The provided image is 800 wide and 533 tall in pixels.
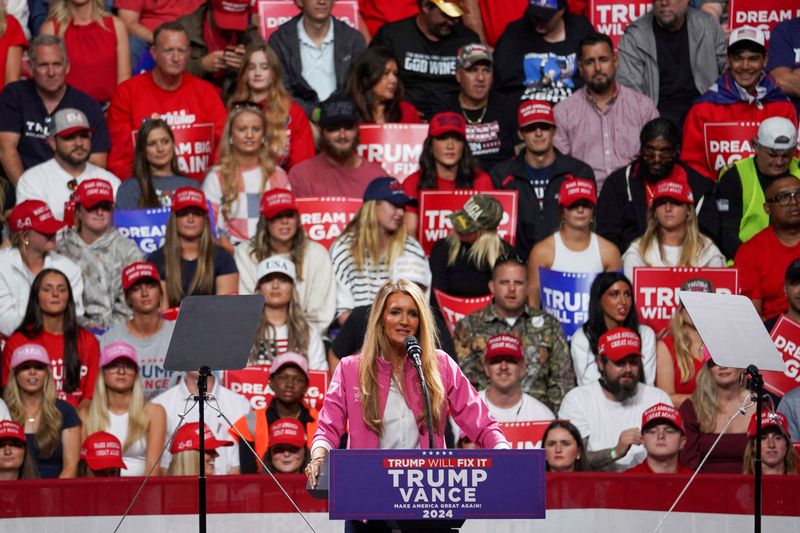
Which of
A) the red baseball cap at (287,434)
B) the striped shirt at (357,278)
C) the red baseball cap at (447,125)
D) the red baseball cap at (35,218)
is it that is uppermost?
the red baseball cap at (447,125)

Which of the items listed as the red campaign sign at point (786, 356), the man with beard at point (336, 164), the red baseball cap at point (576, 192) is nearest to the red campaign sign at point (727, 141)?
the red baseball cap at point (576, 192)

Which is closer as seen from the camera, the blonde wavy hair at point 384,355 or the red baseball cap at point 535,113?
the blonde wavy hair at point 384,355

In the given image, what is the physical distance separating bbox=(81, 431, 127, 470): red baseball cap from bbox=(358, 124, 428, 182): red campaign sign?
3.73m

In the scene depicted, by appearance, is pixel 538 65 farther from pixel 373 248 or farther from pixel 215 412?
pixel 215 412

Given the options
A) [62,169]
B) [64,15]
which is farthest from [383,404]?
[64,15]

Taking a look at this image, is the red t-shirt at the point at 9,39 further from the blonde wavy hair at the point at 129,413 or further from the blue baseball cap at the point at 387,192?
the blonde wavy hair at the point at 129,413

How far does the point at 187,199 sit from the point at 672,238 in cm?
325

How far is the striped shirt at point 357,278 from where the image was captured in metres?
10.5

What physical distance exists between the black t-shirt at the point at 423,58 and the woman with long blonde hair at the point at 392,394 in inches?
254

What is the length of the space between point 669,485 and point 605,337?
1.97 meters

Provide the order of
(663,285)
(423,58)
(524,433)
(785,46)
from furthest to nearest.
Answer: (785,46)
(423,58)
(663,285)
(524,433)

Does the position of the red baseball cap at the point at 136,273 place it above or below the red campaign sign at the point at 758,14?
below

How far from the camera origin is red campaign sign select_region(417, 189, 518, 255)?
1088cm

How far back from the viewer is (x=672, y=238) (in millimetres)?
10602
